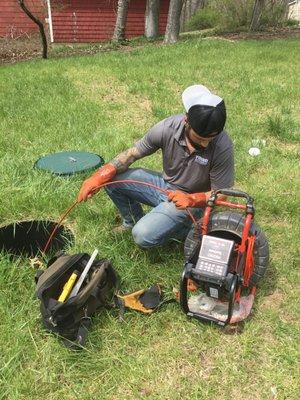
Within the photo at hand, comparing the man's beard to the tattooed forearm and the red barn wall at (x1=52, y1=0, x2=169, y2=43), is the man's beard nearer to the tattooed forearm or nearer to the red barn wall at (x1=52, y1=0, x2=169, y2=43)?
the tattooed forearm

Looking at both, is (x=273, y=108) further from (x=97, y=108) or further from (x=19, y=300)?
(x=19, y=300)

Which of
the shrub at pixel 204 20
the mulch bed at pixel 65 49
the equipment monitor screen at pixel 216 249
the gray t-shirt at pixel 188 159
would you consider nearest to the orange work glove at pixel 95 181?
the gray t-shirt at pixel 188 159

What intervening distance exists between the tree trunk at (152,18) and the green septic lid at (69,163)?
12.3m

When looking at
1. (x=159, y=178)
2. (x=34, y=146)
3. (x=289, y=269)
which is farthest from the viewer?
(x=34, y=146)

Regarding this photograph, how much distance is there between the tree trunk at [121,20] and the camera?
13.8m

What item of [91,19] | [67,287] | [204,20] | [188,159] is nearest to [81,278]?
[67,287]

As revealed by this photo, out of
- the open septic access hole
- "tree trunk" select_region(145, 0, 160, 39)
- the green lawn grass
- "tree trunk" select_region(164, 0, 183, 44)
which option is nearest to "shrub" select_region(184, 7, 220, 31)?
"tree trunk" select_region(145, 0, 160, 39)

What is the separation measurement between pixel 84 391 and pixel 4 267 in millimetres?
1062

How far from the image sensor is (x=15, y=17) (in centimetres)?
1873

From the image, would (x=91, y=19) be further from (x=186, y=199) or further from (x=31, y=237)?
(x=186, y=199)

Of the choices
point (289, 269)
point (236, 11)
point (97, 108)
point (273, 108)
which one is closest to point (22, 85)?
point (97, 108)

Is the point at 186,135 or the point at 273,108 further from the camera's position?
the point at 273,108

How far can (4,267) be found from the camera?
3.02m

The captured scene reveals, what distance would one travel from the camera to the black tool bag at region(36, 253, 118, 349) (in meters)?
2.47
